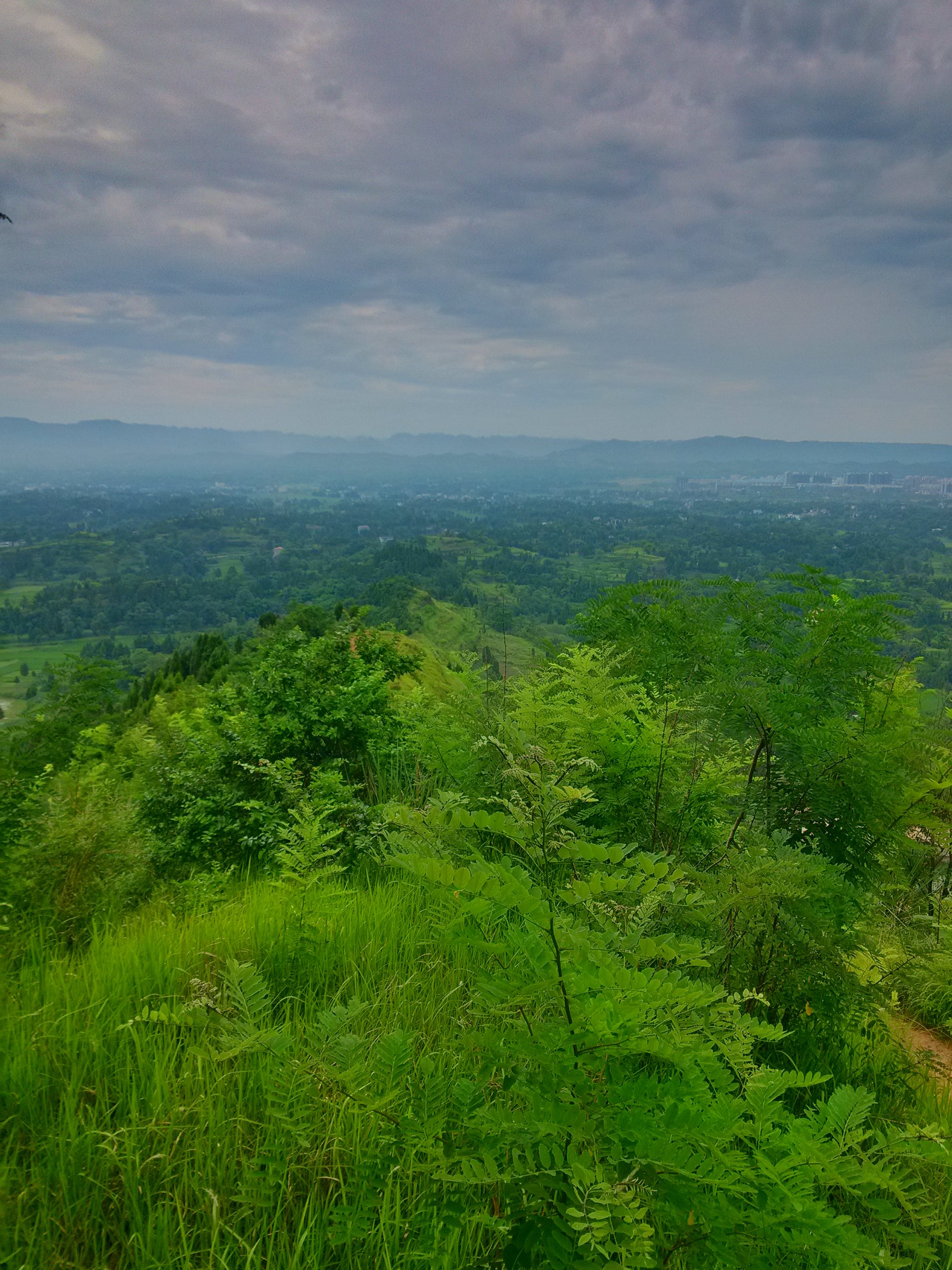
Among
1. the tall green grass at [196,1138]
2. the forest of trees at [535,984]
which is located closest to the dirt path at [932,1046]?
the forest of trees at [535,984]

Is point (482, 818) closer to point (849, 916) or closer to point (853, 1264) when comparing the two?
point (853, 1264)

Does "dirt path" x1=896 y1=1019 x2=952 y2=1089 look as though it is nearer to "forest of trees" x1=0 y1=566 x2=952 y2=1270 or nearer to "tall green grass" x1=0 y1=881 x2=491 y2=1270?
"forest of trees" x1=0 y1=566 x2=952 y2=1270

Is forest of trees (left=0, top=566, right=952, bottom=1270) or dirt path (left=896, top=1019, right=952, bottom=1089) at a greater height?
forest of trees (left=0, top=566, right=952, bottom=1270)

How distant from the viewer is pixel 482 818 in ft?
5.58

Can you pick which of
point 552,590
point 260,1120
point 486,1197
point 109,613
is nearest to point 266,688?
point 260,1120

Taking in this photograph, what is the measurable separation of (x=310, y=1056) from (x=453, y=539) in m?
155

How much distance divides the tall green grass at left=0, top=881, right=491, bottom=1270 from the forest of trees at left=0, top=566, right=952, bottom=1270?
0.05 feet

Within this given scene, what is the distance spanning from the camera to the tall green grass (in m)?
1.80

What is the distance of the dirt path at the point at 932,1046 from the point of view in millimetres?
3543

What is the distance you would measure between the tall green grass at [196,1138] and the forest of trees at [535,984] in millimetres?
15

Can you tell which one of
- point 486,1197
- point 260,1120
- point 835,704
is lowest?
point 260,1120

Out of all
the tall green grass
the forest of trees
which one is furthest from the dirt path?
the tall green grass

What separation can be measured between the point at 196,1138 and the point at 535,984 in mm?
1344

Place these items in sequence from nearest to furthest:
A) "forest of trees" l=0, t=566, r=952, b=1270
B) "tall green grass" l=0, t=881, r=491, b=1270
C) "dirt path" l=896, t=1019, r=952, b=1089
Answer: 1. "forest of trees" l=0, t=566, r=952, b=1270
2. "tall green grass" l=0, t=881, r=491, b=1270
3. "dirt path" l=896, t=1019, r=952, b=1089
